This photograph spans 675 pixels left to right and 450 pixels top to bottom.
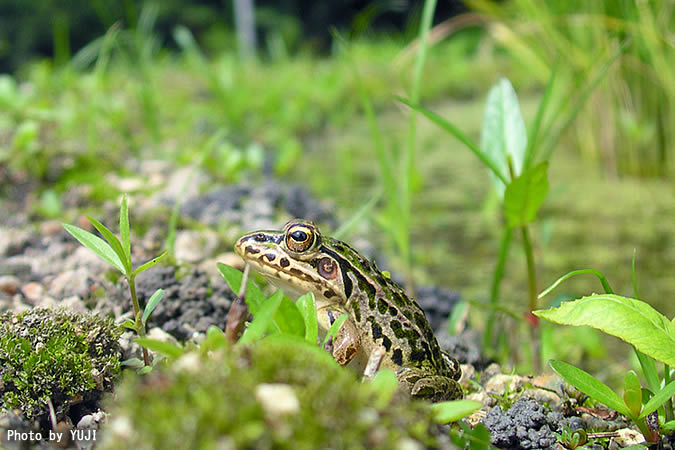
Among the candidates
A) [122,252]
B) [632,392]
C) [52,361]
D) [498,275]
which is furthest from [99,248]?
[498,275]

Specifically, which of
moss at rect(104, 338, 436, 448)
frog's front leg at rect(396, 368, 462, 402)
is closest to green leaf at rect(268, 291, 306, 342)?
moss at rect(104, 338, 436, 448)

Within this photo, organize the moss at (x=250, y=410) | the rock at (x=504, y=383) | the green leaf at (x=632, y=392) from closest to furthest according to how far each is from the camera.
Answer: the moss at (x=250, y=410), the green leaf at (x=632, y=392), the rock at (x=504, y=383)

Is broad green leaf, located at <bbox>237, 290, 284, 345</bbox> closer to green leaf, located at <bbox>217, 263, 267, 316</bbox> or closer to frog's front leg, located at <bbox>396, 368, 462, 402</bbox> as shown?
Answer: green leaf, located at <bbox>217, 263, 267, 316</bbox>

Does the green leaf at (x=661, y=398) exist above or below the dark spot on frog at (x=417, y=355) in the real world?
above

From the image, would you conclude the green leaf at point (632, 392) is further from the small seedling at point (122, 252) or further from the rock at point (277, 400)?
the small seedling at point (122, 252)

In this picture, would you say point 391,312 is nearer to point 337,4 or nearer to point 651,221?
point 651,221

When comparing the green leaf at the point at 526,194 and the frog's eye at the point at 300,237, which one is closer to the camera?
the frog's eye at the point at 300,237

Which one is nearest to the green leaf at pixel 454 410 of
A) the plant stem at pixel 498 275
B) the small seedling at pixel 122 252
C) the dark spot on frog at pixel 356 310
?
the dark spot on frog at pixel 356 310

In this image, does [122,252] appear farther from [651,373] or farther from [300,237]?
[651,373]
